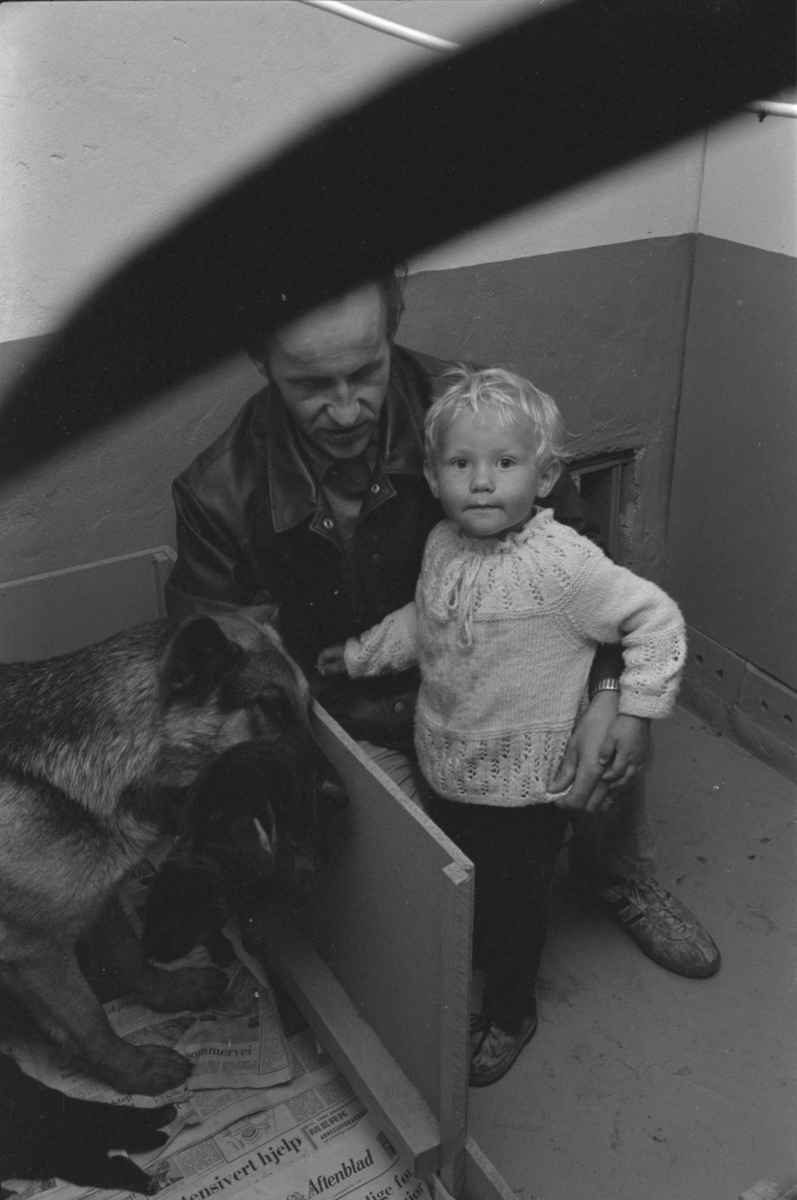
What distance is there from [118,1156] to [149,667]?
98cm

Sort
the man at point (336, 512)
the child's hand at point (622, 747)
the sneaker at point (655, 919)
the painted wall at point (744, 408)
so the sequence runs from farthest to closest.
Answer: the painted wall at point (744, 408), the sneaker at point (655, 919), the man at point (336, 512), the child's hand at point (622, 747)

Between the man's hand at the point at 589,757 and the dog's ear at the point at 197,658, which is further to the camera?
the man's hand at the point at 589,757

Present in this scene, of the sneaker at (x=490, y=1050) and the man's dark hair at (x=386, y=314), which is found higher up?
the man's dark hair at (x=386, y=314)

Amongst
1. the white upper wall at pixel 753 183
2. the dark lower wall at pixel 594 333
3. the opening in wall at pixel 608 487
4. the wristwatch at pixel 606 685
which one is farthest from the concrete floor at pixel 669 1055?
the white upper wall at pixel 753 183

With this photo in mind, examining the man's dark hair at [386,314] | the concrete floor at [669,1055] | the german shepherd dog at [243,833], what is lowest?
the concrete floor at [669,1055]

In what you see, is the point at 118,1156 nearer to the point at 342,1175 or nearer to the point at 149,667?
the point at 342,1175

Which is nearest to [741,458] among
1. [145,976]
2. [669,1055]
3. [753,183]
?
[753,183]

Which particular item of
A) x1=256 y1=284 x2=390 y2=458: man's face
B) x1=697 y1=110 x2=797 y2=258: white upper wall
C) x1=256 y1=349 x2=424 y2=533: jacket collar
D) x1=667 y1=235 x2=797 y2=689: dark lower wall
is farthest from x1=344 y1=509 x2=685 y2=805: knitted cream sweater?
x1=697 y1=110 x2=797 y2=258: white upper wall

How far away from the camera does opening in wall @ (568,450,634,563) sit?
3605 mm

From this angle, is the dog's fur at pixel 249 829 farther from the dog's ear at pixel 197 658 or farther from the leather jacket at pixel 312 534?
the leather jacket at pixel 312 534

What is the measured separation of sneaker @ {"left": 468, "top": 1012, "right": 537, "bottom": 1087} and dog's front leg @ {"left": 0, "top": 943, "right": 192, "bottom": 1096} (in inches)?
25.8

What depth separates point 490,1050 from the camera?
7.91ft

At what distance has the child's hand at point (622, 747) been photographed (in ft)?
7.08

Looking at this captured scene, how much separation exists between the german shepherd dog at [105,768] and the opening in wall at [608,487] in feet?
5.88
